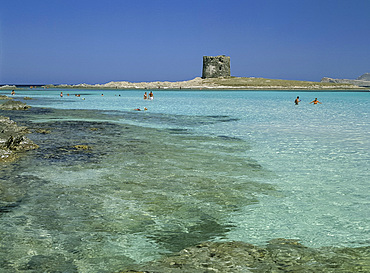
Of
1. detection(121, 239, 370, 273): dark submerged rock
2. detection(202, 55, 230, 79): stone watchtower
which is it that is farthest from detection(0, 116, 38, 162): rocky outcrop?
detection(202, 55, 230, 79): stone watchtower

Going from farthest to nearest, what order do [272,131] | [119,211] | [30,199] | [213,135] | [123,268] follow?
[272,131], [213,135], [30,199], [119,211], [123,268]

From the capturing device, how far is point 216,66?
16962cm

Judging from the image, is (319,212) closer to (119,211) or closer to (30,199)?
(119,211)

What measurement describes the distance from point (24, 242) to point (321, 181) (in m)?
7.48

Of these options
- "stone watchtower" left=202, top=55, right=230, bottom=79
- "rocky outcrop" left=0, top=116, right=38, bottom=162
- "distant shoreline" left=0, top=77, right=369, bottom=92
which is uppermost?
"stone watchtower" left=202, top=55, right=230, bottom=79

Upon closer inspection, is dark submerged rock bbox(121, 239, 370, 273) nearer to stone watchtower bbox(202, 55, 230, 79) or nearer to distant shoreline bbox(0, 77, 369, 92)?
distant shoreline bbox(0, 77, 369, 92)

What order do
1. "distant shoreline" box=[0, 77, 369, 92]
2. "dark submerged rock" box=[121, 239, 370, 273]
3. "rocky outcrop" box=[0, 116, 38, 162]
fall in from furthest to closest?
"distant shoreline" box=[0, 77, 369, 92] < "rocky outcrop" box=[0, 116, 38, 162] < "dark submerged rock" box=[121, 239, 370, 273]

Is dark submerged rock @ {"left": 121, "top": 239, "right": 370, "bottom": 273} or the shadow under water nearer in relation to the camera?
dark submerged rock @ {"left": 121, "top": 239, "right": 370, "bottom": 273}

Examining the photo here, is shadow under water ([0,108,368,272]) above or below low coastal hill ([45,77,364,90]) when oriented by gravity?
below

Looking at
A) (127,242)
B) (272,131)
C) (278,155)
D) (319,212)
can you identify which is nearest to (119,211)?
(127,242)

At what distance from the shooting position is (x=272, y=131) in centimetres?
2102

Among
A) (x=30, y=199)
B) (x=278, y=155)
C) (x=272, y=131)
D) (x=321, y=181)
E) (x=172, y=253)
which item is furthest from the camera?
(x=272, y=131)

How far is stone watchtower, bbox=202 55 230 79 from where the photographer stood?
557 feet

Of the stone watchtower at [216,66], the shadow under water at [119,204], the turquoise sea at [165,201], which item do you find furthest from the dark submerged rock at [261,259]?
the stone watchtower at [216,66]
